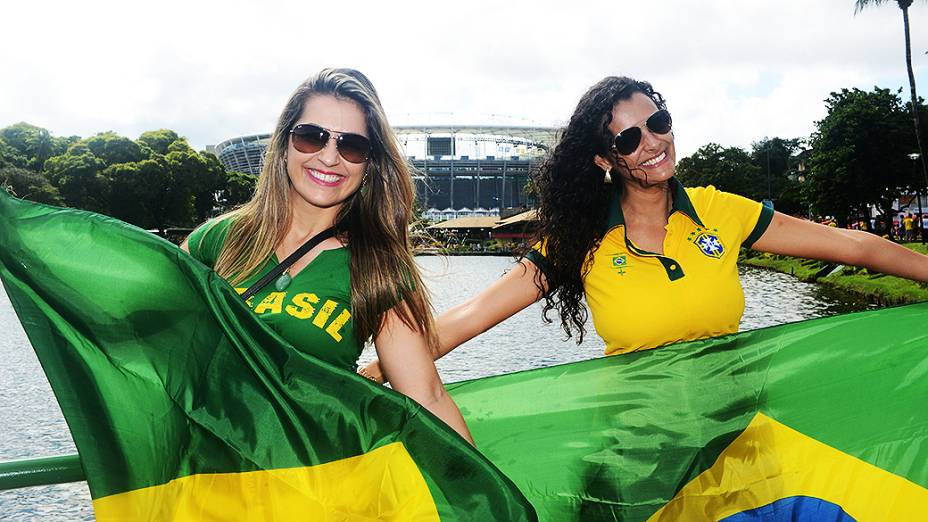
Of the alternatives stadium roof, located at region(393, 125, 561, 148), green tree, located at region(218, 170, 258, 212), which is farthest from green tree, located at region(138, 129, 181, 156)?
stadium roof, located at region(393, 125, 561, 148)

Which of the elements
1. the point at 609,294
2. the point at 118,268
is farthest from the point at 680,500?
the point at 118,268

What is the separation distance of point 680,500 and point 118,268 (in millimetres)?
1759

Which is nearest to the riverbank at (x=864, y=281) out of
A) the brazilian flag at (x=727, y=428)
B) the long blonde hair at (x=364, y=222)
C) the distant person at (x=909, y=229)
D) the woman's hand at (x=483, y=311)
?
the distant person at (x=909, y=229)

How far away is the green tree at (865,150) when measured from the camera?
1607 inches

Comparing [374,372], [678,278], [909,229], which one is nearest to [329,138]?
[374,372]

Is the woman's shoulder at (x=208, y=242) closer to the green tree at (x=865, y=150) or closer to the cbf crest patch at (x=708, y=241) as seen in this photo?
the cbf crest patch at (x=708, y=241)

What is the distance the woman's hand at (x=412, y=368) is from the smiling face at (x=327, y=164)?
0.49 meters

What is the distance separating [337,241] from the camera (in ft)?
8.55

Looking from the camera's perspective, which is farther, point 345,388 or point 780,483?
point 780,483

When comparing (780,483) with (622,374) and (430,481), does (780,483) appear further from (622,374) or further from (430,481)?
(430,481)

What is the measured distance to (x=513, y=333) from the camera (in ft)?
63.1

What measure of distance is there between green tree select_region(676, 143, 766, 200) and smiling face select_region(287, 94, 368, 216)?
247 ft

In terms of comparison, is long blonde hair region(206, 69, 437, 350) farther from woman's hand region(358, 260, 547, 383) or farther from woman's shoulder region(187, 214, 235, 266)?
woman's hand region(358, 260, 547, 383)

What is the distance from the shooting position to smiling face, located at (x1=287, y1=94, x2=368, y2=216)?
2664 mm
